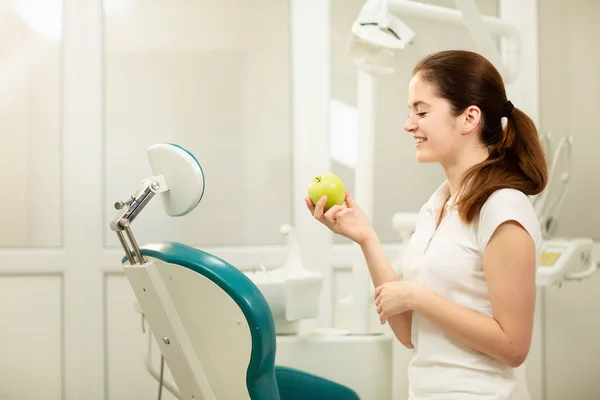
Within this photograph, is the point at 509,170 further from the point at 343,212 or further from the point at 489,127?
the point at 343,212

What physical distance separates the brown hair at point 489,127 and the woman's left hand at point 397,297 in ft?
0.54

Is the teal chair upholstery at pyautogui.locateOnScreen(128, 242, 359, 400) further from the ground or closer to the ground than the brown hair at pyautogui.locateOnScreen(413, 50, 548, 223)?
closer to the ground

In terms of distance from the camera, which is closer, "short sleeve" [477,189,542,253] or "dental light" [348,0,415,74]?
"short sleeve" [477,189,542,253]

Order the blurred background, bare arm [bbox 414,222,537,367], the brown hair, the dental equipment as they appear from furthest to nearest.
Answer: the blurred background < the dental equipment < the brown hair < bare arm [bbox 414,222,537,367]

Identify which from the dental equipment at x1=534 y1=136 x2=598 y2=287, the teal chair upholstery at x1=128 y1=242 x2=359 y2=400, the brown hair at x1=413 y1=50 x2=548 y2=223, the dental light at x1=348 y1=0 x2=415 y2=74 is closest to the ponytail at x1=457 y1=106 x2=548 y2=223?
the brown hair at x1=413 y1=50 x2=548 y2=223

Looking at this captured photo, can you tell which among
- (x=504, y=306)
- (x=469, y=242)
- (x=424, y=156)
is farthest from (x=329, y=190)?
(x=504, y=306)

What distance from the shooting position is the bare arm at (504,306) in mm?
1297

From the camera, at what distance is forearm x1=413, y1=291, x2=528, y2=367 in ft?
4.32

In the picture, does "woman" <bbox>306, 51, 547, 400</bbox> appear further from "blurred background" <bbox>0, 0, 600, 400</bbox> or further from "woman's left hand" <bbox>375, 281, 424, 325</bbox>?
"blurred background" <bbox>0, 0, 600, 400</bbox>

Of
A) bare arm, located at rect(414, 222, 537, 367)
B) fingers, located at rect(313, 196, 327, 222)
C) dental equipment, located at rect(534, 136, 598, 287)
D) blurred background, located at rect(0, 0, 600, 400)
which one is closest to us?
bare arm, located at rect(414, 222, 537, 367)

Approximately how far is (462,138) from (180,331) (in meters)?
0.67

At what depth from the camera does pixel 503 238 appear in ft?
4.28

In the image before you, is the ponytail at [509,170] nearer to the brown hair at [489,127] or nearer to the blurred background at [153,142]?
the brown hair at [489,127]

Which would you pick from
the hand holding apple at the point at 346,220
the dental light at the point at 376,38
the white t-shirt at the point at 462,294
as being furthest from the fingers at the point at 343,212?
the dental light at the point at 376,38
